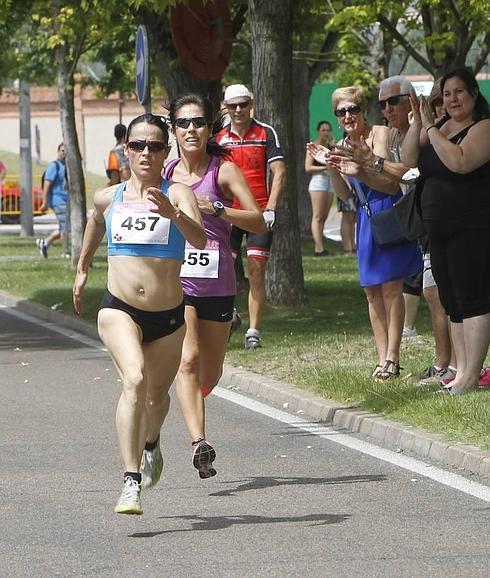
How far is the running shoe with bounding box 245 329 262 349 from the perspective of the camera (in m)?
14.0

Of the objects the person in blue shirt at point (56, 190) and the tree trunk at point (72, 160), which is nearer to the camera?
the tree trunk at point (72, 160)

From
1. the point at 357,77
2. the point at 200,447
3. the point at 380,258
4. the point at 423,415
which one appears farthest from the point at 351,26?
the point at 200,447

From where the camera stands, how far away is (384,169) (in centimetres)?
1102

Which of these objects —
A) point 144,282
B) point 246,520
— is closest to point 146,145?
point 144,282

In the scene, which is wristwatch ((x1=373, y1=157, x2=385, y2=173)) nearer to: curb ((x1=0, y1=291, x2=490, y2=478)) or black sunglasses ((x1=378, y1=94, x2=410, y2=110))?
black sunglasses ((x1=378, y1=94, x2=410, y2=110))

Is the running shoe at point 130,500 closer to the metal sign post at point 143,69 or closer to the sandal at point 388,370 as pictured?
the sandal at point 388,370

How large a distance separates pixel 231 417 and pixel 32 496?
292 cm

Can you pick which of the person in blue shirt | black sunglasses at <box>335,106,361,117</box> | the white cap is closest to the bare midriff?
black sunglasses at <box>335,106,361,117</box>

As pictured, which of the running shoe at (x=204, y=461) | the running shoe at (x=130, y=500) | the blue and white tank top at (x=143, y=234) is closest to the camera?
the running shoe at (x=130, y=500)

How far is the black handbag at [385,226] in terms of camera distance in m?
11.5

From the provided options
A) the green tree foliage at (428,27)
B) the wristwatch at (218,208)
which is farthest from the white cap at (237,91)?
the green tree foliage at (428,27)

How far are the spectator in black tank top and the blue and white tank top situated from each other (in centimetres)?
315

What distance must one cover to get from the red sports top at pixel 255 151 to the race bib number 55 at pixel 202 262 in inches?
189

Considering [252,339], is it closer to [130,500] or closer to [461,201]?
[461,201]
